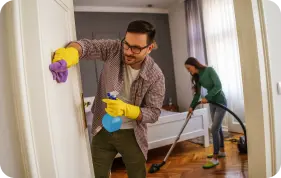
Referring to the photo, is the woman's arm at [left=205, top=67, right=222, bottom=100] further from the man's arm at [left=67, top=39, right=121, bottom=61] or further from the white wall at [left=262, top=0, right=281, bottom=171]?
the man's arm at [left=67, top=39, right=121, bottom=61]

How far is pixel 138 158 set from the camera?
1247mm

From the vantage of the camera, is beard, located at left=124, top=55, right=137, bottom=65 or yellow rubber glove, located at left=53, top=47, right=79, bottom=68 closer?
yellow rubber glove, located at left=53, top=47, right=79, bottom=68

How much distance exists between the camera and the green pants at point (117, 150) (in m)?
1.22

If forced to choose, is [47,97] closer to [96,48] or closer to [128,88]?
[96,48]

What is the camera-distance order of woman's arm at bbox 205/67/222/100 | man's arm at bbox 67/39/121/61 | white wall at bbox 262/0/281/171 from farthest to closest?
1. woman's arm at bbox 205/67/222/100
2. white wall at bbox 262/0/281/171
3. man's arm at bbox 67/39/121/61

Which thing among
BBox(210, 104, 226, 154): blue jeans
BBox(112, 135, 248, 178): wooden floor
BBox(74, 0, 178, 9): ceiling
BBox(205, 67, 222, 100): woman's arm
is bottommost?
BBox(112, 135, 248, 178): wooden floor

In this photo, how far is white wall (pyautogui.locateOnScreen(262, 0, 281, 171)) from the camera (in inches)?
47.2

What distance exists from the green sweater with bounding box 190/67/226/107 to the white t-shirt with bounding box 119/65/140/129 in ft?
4.79

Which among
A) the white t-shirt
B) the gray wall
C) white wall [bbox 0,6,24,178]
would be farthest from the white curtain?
white wall [bbox 0,6,24,178]

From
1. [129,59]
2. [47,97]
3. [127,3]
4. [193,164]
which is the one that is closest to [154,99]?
[129,59]

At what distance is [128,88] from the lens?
4.06ft

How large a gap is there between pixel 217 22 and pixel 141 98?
2940 millimetres

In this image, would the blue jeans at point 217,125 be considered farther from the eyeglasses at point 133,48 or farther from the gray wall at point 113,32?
the gray wall at point 113,32

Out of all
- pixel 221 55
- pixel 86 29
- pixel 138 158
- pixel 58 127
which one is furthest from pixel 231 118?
pixel 58 127
